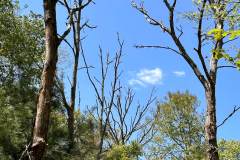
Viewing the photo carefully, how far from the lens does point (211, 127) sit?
11016 millimetres

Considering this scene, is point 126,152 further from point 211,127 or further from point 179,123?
point 179,123

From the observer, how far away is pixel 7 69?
19422 millimetres

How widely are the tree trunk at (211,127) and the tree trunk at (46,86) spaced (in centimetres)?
676

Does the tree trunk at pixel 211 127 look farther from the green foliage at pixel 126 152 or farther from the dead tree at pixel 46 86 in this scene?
the dead tree at pixel 46 86

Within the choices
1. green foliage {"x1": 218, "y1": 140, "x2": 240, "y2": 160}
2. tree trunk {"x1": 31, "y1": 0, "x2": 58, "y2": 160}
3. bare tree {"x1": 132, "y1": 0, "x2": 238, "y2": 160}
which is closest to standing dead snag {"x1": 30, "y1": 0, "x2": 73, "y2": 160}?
tree trunk {"x1": 31, "y1": 0, "x2": 58, "y2": 160}

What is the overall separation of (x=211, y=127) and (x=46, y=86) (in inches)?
278

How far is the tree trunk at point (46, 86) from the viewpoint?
4.30 meters

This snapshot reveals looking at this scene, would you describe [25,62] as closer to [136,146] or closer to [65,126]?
[65,126]

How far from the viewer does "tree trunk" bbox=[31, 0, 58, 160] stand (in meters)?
4.30

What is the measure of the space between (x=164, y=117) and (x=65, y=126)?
664 inches

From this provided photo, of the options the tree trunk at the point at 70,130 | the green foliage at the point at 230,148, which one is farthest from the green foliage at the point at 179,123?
the tree trunk at the point at 70,130

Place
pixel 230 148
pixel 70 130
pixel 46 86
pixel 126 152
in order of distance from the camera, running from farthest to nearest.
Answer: pixel 230 148 < pixel 70 130 < pixel 126 152 < pixel 46 86

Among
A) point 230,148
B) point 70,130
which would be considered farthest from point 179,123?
point 70,130

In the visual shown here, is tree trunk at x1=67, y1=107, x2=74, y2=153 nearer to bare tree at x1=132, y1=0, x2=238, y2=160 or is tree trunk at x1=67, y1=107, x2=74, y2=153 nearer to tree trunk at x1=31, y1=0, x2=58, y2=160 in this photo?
bare tree at x1=132, y1=0, x2=238, y2=160
